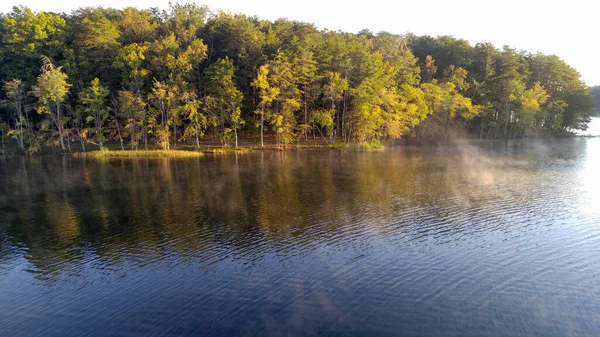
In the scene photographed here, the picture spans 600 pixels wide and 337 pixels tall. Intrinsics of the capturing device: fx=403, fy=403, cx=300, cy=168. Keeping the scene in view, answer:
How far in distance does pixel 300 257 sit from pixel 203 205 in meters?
11.2

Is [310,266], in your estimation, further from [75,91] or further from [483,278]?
[75,91]

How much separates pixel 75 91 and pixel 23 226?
127 ft

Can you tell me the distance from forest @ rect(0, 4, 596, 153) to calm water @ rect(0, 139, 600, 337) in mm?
19403

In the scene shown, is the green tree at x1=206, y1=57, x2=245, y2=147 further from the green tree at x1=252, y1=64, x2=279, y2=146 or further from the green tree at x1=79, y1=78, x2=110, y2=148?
the green tree at x1=79, y1=78, x2=110, y2=148

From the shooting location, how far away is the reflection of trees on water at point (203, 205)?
1945 centimetres

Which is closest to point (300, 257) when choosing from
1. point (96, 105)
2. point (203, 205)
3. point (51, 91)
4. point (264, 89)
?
point (203, 205)

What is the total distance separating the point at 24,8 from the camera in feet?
182

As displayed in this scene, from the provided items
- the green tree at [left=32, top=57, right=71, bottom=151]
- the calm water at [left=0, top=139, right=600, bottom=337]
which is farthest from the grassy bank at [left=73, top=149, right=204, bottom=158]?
the calm water at [left=0, top=139, right=600, bottom=337]

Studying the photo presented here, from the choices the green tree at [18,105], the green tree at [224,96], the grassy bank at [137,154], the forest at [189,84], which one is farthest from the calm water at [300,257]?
the green tree at [18,105]

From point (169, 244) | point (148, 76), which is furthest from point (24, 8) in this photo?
point (169, 244)

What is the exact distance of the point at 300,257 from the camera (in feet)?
59.5

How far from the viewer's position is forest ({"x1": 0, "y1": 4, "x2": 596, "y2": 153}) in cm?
5219

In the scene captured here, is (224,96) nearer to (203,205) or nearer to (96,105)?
(96,105)

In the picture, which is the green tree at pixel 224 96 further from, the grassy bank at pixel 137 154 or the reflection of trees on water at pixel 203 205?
the reflection of trees on water at pixel 203 205
